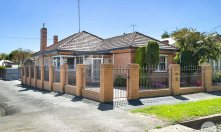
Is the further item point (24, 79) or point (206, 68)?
point (24, 79)

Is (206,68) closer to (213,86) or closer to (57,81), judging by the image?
(213,86)

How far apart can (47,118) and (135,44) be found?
45.9ft

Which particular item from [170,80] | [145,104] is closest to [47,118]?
[145,104]

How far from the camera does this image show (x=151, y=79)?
19.3 m

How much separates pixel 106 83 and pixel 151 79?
781 centimetres

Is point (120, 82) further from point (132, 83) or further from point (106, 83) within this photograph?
point (106, 83)

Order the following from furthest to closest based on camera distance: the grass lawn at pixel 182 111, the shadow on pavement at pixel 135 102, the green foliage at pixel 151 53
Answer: the green foliage at pixel 151 53
the shadow on pavement at pixel 135 102
the grass lawn at pixel 182 111

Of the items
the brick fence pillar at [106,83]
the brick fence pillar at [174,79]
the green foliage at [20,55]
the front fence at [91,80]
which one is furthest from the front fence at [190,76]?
the green foliage at [20,55]

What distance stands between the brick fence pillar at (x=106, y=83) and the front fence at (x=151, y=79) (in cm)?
326

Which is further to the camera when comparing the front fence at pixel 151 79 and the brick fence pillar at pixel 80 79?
the front fence at pixel 151 79

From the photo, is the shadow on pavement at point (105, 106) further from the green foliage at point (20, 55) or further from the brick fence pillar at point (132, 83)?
the green foliage at point (20, 55)

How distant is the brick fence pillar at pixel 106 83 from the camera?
1219cm

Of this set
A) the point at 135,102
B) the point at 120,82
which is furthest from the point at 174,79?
the point at 120,82

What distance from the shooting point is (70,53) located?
2481 centimetres
